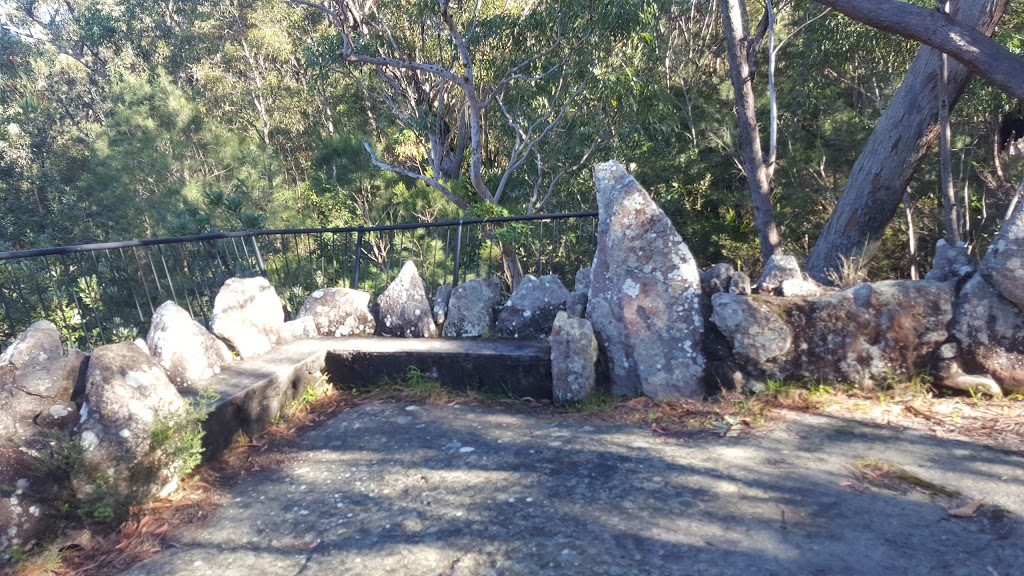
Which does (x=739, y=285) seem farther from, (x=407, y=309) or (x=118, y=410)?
(x=118, y=410)

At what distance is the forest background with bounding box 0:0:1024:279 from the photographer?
9.88 metres

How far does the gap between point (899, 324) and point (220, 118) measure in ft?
65.6

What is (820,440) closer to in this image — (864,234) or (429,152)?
(864,234)

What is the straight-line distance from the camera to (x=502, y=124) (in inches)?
521

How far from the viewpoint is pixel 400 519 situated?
3031 mm

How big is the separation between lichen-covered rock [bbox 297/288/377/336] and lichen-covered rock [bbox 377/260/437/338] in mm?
140

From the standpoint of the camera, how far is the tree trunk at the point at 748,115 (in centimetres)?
694

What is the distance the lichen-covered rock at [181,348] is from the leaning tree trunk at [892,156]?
5.06 meters

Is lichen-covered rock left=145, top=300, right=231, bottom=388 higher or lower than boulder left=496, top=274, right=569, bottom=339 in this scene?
higher

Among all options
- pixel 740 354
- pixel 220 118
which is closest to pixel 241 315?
pixel 740 354

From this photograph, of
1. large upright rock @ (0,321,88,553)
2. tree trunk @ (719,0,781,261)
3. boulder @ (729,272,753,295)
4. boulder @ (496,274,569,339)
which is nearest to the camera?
large upright rock @ (0,321,88,553)

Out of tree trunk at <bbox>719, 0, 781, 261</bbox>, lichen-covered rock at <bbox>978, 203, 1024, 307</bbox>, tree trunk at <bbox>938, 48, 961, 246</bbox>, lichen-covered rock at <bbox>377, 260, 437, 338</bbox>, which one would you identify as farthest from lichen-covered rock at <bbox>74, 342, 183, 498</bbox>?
tree trunk at <bbox>719, 0, 781, 261</bbox>

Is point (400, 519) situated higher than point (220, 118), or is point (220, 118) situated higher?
point (220, 118)

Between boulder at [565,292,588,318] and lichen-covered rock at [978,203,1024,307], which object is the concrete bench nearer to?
boulder at [565,292,588,318]
